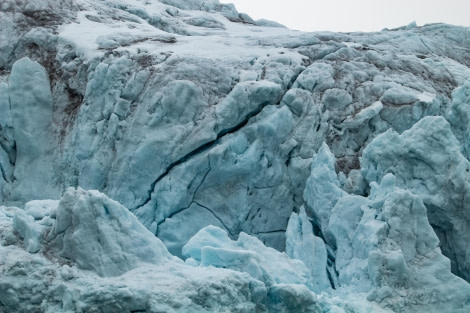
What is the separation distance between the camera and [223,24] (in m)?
21.5

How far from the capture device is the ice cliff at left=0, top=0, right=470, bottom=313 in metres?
8.27

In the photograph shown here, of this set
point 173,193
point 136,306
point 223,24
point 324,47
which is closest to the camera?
point 136,306

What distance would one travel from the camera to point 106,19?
18.8 metres

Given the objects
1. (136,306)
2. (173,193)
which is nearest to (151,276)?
(136,306)

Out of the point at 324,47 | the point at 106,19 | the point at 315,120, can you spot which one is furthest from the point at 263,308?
the point at 106,19

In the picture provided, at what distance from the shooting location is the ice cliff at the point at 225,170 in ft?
27.1

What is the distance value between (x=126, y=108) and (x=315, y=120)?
4195 mm

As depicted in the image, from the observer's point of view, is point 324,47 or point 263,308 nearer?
point 263,308

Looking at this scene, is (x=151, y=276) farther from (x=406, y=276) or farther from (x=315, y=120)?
(x=315, y=120)

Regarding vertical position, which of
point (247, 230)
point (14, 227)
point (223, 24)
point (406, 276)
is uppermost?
point (223, 24)

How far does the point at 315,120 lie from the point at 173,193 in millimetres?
3615

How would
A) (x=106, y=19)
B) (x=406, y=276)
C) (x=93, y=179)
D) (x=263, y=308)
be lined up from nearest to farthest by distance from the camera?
(x=263, y=308) → (x=406, y=276) → (x=93, y=179) → (x=106, y=19)

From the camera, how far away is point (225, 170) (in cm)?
1328

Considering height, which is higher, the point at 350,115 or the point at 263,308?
the point at 350,115
